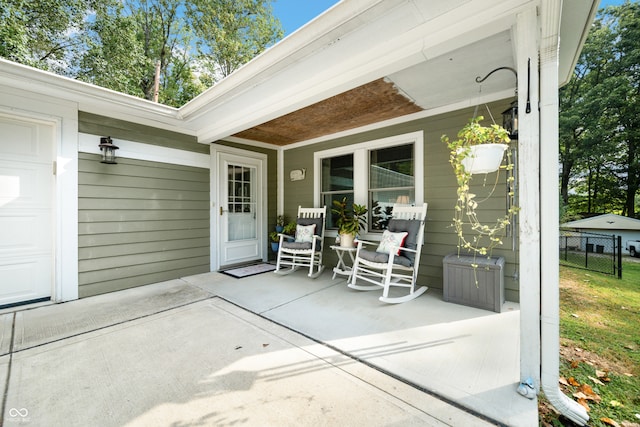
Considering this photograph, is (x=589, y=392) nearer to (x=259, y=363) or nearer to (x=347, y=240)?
(x=259, y=363)

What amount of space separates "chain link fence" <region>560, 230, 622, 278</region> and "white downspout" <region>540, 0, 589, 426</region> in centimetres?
470

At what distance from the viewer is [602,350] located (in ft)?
6.66

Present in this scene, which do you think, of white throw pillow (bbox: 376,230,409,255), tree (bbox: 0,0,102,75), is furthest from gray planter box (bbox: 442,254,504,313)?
tree (bbox: 0,0,102,75)

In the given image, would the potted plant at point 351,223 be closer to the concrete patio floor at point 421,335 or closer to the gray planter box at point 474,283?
the concrete patio floor at point 421,335

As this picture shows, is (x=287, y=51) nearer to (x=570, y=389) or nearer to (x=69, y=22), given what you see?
(x=570, y=389)

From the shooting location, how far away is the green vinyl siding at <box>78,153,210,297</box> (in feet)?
10.7

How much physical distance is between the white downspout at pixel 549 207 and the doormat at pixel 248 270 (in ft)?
11.8

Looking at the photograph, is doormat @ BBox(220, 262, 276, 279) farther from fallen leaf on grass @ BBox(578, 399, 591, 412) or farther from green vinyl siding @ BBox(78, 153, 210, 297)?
fallen leaf on grass @ BBox(578, 399, 591, 412)

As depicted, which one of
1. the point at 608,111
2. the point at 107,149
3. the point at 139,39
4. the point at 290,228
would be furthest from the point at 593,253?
the point at 139,39

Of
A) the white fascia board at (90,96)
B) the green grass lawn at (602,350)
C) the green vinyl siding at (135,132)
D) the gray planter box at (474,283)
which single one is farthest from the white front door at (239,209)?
the green grass lawn at (602,350)

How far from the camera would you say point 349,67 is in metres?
2.31

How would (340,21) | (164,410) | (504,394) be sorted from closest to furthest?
(164,410), (504,394), (340,21)

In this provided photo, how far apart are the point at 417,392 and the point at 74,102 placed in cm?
444

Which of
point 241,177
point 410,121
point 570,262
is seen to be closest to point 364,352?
point 410,121
